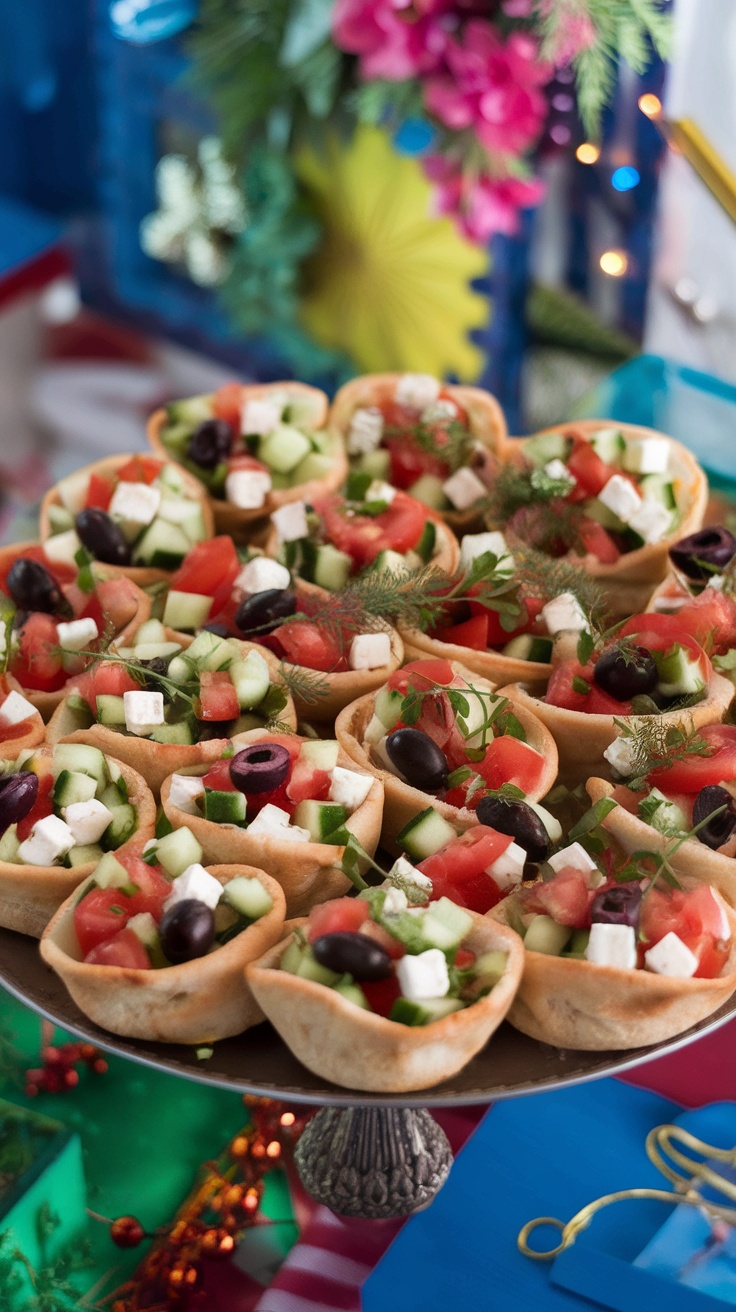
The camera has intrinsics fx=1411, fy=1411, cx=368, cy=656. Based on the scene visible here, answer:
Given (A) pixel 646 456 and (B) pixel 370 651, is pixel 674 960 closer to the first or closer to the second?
(B) pixel 370 651

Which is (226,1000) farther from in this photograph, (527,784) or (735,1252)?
(735,1252)

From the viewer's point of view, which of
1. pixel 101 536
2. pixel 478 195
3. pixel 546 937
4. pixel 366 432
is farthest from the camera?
pixel 478 195

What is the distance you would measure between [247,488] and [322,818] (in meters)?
1.07

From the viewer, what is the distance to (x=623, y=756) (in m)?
2.40

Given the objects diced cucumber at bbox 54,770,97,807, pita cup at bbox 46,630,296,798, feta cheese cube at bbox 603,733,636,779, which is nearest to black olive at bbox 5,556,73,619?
pita cup at bbox 46,630,296,798

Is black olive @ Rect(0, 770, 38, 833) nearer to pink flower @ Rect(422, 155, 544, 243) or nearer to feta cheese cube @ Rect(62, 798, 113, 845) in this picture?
feta cheese cube @ Rect(62, 798, 113, 845)

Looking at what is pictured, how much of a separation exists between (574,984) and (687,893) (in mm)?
254

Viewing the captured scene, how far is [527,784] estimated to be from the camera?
2385mm

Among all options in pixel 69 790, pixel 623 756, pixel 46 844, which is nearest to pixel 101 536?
pixel 69 790

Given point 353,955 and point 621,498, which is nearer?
point 353,955

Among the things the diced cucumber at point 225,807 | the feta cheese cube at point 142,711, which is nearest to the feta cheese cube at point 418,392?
the feta cheese cube at point 142,711

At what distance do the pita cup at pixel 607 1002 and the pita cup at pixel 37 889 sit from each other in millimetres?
675

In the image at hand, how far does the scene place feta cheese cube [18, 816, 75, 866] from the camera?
88.8 inches

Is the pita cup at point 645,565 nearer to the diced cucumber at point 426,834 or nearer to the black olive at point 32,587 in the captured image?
the diced cucumber at point 426,834
